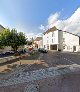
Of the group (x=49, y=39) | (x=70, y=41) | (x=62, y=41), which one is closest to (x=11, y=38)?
(x=70, y=41)

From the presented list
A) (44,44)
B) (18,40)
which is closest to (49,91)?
(18,40)

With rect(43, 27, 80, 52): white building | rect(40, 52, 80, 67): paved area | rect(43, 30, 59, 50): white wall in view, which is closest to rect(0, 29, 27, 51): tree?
rect(40, 52, 80, 67): paved area

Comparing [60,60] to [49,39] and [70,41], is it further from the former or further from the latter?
[49,39]

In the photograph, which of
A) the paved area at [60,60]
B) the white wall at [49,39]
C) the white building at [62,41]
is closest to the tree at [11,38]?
the paved area at [60,60]

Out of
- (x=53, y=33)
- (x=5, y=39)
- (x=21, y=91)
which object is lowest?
(x=21, y=91)

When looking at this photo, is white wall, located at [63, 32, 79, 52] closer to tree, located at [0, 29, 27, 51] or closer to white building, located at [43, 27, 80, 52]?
white building, located at [43, 27, 80, 52]

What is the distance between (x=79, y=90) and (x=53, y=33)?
228ft

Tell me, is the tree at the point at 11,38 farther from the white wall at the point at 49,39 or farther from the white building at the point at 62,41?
the white wall at the point at 49,39

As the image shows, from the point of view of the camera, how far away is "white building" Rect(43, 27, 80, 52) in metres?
66.8

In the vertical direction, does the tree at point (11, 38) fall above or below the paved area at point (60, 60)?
above

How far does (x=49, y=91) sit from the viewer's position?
9.52 m

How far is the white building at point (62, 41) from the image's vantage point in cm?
6675

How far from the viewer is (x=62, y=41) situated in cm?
7331

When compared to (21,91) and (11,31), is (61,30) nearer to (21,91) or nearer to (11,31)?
(11,31)
